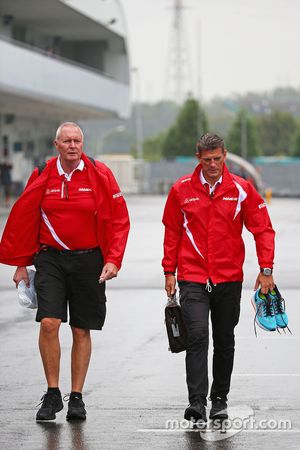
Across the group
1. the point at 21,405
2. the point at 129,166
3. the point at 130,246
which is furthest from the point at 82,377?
the point at 129,166

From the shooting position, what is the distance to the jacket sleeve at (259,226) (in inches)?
326

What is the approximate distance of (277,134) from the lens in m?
144

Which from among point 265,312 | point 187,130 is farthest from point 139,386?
point 187,130

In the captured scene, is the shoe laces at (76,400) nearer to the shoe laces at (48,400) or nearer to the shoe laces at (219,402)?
the shoe laces at (48,400)

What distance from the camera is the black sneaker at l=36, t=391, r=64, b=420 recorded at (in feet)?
26.7

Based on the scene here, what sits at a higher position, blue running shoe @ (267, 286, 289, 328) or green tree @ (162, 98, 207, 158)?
blue running shoe @ (267, 286, 289, 328)

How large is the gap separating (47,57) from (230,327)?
42868mm

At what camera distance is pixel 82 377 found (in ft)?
27.5

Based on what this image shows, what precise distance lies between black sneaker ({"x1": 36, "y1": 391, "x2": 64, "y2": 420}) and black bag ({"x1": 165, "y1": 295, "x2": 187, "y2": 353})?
0.77 m

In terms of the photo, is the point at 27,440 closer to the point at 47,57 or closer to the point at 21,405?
the point at 21,405

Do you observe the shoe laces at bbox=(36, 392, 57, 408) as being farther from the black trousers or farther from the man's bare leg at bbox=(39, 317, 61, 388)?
the black trousers

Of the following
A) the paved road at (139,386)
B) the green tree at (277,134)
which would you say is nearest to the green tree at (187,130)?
the green tree at (277,134)

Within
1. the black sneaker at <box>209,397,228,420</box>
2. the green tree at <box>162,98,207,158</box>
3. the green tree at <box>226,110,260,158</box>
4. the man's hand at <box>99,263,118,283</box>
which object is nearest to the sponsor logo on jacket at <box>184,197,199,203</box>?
the man's hand at <box>99,263,118,283</box>

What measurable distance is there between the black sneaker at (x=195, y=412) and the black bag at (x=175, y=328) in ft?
1.39
